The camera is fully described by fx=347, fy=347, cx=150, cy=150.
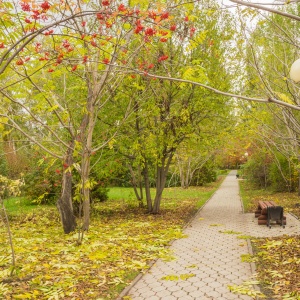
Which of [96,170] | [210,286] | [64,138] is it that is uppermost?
[64,138]

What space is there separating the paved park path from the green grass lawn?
12.3 inches

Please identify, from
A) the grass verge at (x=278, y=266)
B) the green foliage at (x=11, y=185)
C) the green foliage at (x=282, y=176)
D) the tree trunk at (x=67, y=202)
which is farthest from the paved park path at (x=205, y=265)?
the green foliage at (x=282, y=176)

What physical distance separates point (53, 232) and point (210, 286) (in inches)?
218

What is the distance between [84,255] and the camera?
22.6ft

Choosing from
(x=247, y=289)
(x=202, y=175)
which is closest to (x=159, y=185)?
(x=247, y=289)

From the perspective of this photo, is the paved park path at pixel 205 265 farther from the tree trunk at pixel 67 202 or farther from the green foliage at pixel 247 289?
the tree trunk at pixel 67 202

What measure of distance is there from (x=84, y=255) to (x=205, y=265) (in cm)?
238

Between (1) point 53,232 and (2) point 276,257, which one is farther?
(1) point 53,232

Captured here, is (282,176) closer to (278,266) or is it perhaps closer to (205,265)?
(278,266)

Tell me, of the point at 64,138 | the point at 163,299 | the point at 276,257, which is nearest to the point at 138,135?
the point at 64,138

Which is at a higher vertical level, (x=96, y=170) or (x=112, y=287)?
(x=96, y=170)

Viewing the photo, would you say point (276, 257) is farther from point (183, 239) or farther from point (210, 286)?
point (183, 239)

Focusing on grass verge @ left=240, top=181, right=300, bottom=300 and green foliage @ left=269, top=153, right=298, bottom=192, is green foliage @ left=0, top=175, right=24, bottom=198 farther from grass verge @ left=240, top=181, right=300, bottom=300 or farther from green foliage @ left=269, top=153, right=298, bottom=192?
green foliage @ left=269, top=153, right=298, bottom=192

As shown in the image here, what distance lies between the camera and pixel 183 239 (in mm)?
8664
